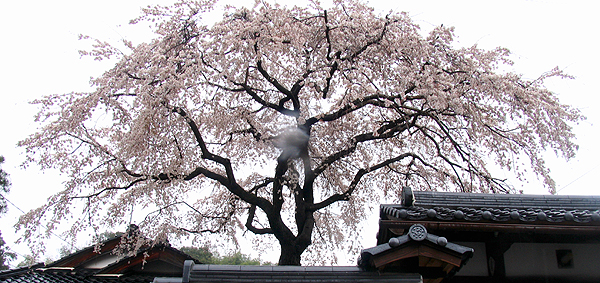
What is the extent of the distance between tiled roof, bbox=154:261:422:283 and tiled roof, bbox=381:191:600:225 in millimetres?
623

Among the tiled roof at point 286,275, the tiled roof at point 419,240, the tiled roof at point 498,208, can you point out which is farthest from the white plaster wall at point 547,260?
the tiled roof at point 286,275

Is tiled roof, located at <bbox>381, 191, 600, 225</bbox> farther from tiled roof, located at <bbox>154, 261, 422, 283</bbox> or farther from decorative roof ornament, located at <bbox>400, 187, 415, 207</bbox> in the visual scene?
tiled roof, located at <bbox>154, 261, 422, 283</bbox>

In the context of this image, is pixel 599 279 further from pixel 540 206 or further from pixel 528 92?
pixel 528 92

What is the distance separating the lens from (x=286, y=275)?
427 centimetres

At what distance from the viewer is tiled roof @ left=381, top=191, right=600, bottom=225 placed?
4184 mm

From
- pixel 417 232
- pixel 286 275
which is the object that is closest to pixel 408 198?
pixel 417 232

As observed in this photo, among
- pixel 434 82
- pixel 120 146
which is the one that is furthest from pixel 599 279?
pixel 120 146

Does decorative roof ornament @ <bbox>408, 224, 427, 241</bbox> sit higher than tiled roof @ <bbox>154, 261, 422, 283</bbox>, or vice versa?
decorative roof ornament @ <bbox>408, 224, 427, 241</bbox>

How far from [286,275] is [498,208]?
8.41 ft

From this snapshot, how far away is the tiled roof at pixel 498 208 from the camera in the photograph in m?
4.18

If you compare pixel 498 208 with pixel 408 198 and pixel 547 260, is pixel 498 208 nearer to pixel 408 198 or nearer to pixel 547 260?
pixel 547 260

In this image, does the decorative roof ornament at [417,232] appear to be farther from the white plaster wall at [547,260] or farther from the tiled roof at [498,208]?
the white plaster wall at [547,260]

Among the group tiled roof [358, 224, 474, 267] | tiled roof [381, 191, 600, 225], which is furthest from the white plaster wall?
tiled roof [358, 224, 474, 267]

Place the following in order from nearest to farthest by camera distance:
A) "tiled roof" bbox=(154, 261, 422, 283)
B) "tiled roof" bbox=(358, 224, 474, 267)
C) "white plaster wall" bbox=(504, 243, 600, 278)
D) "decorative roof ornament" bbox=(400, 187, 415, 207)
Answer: "tiled roof" bbox=(358, 224, 474, 267), "tiled roof" bbox=(154, 261, 422, 283), "white plaster wall" bbox=(504, 243, 600, 278), "decorative roof ornament" bbox=(400, 187, 415, 207)
